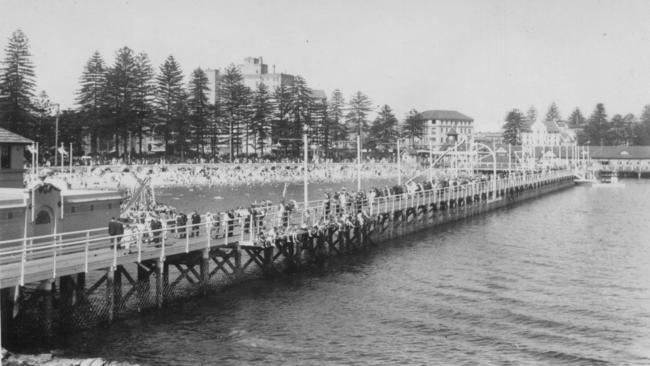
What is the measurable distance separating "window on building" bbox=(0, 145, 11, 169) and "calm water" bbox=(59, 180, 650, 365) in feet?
29.5

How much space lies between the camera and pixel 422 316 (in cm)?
2586

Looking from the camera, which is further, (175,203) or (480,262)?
(175,203)

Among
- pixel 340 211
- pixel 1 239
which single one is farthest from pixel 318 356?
pixel 340 211

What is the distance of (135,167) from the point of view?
86.1 meters

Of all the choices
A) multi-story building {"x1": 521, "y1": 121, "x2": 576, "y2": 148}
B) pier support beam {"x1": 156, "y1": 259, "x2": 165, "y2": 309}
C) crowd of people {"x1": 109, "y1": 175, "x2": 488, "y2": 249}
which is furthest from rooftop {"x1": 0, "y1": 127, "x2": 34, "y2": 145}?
multi-story building {"x1": 521, "y1": 121, "x2": 576, "y2": 148}

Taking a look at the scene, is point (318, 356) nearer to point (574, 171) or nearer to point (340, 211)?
point (340, 211)

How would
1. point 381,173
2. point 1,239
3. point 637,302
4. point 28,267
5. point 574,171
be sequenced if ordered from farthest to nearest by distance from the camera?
point 381,173 → point 574,171 → point 637,302 → point 1,239 → point 28,267

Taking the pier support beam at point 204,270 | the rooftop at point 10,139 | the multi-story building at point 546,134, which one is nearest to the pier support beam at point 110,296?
the pier support beam at point 204,270

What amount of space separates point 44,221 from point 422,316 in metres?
14.2

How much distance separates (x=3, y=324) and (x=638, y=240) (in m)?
39.8

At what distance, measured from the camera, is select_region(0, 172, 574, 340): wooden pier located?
70.0 ft

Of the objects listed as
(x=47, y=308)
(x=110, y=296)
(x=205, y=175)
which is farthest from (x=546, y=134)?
(x=47, y=308)

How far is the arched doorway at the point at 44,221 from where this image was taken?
23.7 meters

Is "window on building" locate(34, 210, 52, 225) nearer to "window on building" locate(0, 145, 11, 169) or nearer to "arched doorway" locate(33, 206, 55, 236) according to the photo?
"arched doorway" locate(33, 206, 55, 236)
